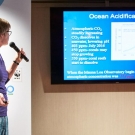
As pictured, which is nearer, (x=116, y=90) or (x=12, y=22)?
(x=12, y=22)

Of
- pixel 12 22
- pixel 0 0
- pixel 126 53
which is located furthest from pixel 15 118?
pixel 126 53

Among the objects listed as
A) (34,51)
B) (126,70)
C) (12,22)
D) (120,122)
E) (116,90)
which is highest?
(12,22)

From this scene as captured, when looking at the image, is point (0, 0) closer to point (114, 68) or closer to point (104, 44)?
point (104, 44)

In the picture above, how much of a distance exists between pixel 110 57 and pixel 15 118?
4.76 feet

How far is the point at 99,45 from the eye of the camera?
12.3ft

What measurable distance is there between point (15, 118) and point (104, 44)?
4.86ft

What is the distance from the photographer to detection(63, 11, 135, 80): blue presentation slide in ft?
12.3

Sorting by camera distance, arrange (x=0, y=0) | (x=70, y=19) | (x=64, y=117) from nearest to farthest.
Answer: (x=0, y=0), (x=70, y=19), (x=64, y=117)

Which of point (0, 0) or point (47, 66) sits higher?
point (0, 0)

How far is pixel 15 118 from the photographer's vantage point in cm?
337

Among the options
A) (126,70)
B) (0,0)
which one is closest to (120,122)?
(126,70)

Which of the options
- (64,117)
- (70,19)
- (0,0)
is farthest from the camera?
(64,117)

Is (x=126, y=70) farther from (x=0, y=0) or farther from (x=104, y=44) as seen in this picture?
(x=0, y=0)

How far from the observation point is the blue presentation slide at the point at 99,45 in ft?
12.3
